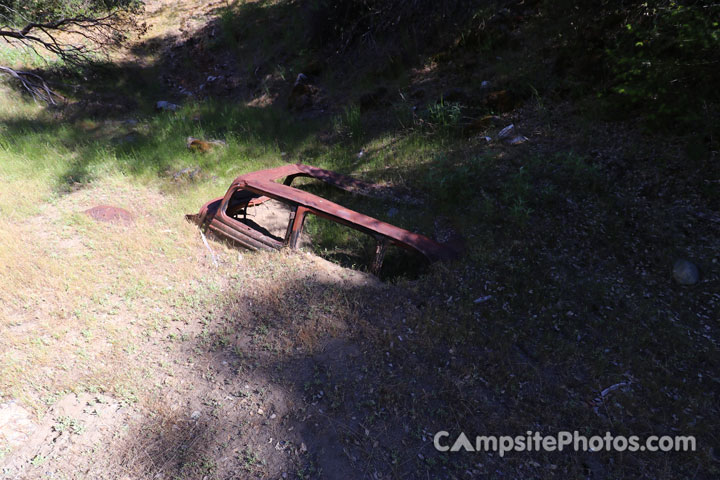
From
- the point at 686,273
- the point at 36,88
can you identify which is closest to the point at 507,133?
the point at 686,273

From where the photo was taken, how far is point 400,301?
3.42 metres

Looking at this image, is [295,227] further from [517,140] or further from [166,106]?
[166,106]

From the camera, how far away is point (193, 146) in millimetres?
7316

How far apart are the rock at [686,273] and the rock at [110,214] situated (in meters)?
6.49

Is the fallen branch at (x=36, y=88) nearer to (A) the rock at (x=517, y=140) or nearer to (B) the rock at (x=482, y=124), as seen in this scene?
(B) the rock at (x=482, y=124)

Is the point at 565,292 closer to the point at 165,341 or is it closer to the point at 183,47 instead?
the point at 165,341

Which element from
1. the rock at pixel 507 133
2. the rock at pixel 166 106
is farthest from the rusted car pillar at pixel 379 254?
the rock at pixel 166 106

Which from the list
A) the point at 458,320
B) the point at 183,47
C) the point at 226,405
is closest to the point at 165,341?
the point at 226,405

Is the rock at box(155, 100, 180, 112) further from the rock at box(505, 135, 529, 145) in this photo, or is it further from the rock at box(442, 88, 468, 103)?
the rock at box(505, 135, 529, 145)

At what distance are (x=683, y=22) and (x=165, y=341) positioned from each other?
6.60m

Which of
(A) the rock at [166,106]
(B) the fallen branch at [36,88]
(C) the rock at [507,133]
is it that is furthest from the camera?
(A) the rock at [166,106]

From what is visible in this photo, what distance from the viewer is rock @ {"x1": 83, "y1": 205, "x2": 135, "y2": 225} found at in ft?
15.9

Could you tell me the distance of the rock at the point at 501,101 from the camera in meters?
6.52

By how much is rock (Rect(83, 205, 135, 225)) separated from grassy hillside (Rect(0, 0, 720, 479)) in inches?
7.5
